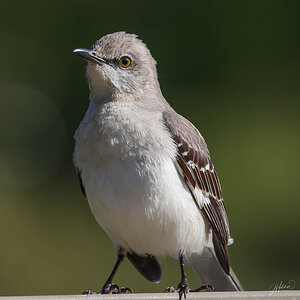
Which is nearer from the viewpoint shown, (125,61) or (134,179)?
(134,179)

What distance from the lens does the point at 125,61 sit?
5.75 m

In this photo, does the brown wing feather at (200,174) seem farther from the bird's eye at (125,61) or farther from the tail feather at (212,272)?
the bird's eye at (125,61)

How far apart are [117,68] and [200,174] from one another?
0.93 metres

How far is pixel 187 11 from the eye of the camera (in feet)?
29.1

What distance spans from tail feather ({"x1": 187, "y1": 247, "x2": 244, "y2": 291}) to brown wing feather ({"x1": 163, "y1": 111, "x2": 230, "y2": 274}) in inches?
2.8

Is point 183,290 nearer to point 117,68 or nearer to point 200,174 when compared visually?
point 200,174

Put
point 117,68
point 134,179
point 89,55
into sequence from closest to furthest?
1. point 134,179
2. point 89,55
3. point 117,68

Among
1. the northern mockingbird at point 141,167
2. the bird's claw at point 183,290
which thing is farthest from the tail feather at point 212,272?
the bird's claw at point 183,290

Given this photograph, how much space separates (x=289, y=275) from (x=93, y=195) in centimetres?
268

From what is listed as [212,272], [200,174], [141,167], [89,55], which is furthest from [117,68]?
[212,272]

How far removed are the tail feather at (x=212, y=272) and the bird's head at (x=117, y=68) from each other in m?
1.34

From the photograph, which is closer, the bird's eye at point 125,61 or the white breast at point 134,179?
the white breast at point 134,179

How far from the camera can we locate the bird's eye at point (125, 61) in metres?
5.71

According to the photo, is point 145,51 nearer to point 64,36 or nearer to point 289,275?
point 289,275
